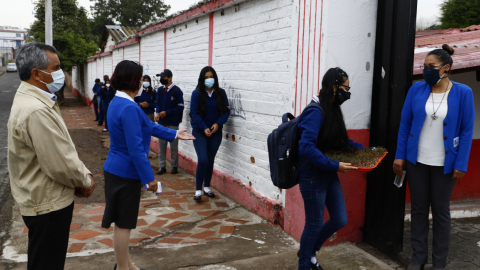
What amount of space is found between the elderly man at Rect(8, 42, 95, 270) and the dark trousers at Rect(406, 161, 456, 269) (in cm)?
267

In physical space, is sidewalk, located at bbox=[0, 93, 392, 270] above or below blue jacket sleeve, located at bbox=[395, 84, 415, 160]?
below

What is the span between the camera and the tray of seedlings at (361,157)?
127 inches

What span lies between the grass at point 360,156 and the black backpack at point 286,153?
0.91 ft

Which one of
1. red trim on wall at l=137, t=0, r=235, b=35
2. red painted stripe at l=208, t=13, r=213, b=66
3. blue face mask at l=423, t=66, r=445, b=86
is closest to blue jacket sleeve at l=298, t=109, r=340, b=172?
blue face mask at l=423, t=66, r=445, b=86

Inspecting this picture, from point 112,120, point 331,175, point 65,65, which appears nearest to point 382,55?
point 331,175

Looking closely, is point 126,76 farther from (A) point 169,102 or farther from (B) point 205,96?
(A) point 169,102

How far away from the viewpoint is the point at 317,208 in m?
3.36

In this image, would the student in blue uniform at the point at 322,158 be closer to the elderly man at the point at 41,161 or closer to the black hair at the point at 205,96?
the elderly man at the point at 41,161

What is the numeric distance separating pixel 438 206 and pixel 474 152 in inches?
113

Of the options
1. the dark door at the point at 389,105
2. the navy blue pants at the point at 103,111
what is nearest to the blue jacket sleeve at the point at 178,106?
the dark door at the point at 389,105

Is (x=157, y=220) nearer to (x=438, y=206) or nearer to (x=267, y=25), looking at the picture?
(x=267, y=25)

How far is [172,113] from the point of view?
287 inches

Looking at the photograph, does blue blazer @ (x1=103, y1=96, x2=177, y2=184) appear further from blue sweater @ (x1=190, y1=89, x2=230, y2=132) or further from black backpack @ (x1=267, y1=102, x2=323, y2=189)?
blue sweater @ (x1=190, y1=89, x2=230, y2=132)

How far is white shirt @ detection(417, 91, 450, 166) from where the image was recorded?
11.3 feet
